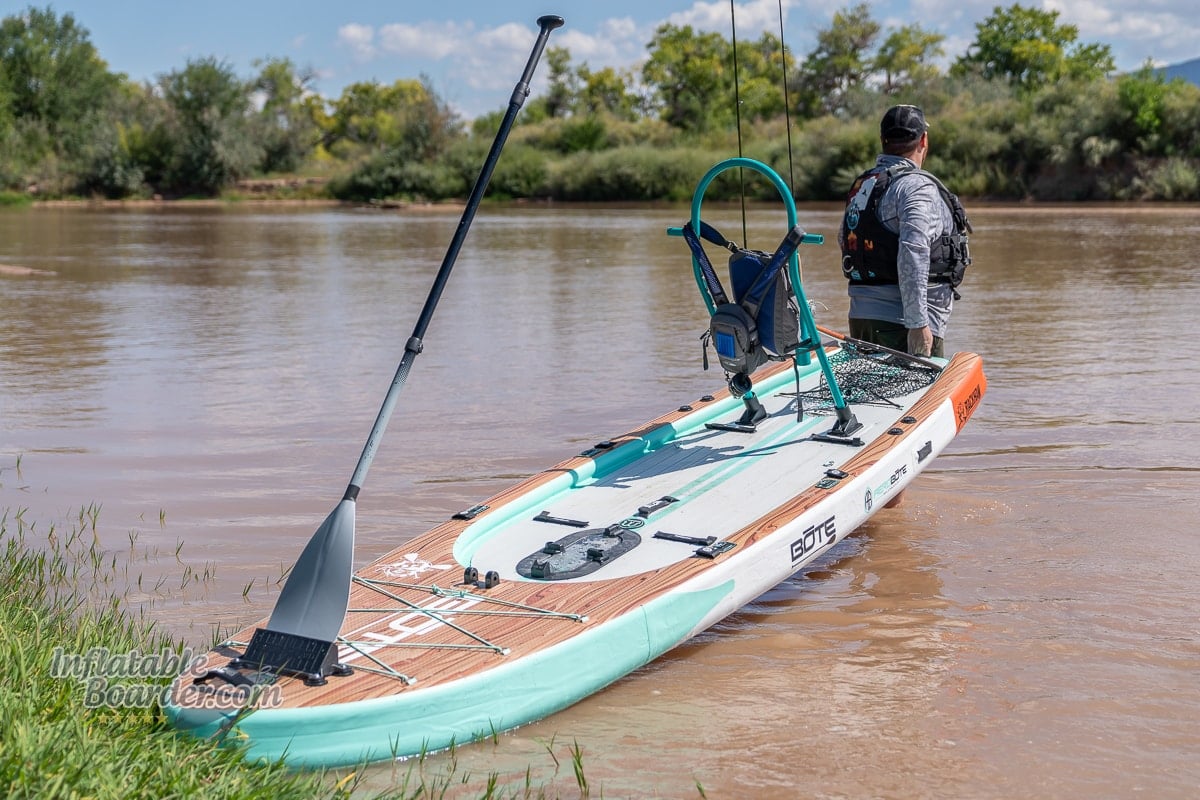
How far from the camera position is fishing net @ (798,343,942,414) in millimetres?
6812

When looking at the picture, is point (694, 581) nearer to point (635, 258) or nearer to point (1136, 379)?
point (1136, 379)

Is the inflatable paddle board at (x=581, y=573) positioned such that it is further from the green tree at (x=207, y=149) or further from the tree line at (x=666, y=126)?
the green tree at (x=207, y=149)

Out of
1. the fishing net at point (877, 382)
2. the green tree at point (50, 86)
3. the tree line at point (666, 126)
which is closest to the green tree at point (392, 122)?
the tree line at point (666, 126)

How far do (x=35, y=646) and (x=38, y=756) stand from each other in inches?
38.0

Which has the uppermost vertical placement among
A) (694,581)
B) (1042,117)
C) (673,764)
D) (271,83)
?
(271,83)

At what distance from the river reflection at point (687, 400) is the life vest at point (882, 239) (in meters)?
1.31

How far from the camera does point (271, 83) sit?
8994 cm

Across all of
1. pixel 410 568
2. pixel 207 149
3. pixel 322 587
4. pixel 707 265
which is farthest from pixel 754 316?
pixel 207 149

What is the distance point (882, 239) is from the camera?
253 inches

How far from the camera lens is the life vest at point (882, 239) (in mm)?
6359

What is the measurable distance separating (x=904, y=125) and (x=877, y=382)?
4.59 ft

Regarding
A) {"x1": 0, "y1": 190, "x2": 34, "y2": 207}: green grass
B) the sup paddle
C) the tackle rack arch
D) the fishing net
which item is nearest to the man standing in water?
the fishing net

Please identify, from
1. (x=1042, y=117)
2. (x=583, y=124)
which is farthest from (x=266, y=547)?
(x=583, y=124)

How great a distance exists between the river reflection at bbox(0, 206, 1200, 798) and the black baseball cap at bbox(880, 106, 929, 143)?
1.98m
